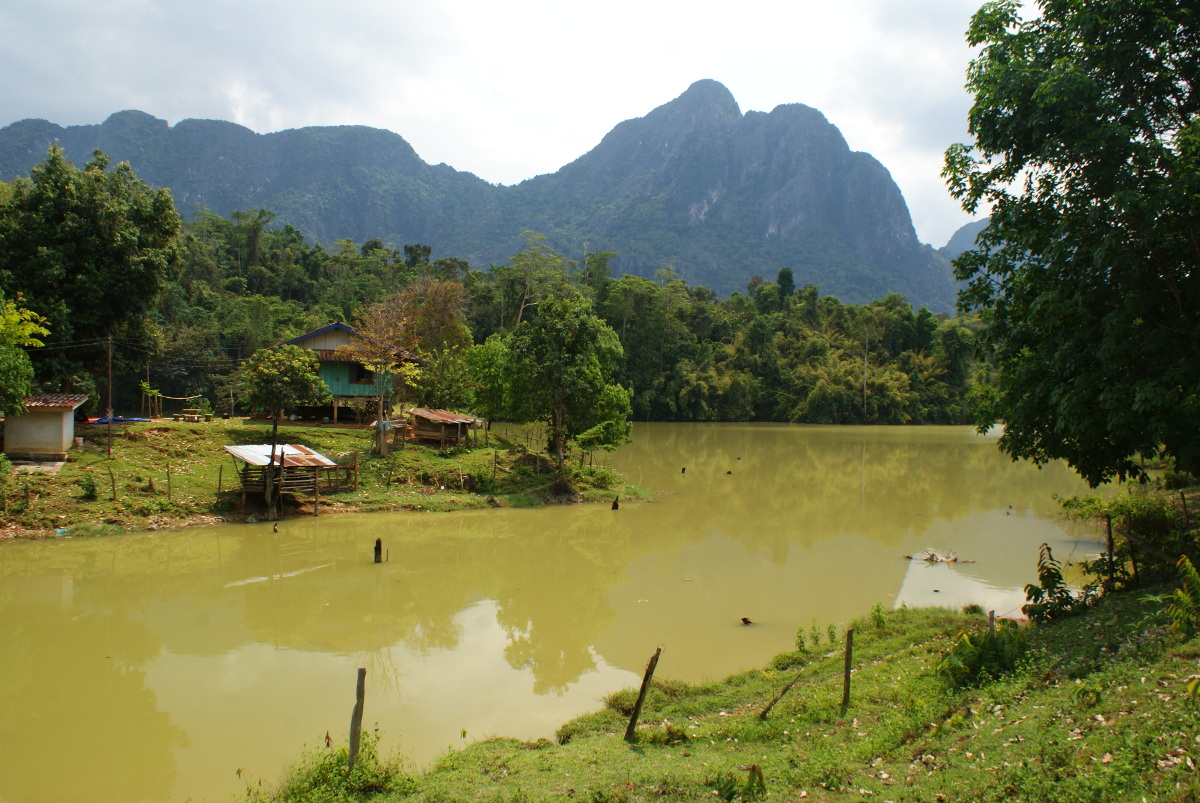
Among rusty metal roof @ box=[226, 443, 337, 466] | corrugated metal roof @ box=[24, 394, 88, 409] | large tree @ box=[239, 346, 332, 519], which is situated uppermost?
large tree @ box=[239, 346, 332, 519]

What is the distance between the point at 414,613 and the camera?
485 inches

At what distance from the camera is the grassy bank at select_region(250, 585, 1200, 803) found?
186 inches

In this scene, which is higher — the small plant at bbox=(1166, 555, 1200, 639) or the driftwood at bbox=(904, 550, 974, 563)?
the small plant at bbox=(1166, 555, 1200, 639)

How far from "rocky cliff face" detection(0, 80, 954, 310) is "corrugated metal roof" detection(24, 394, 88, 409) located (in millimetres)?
131394

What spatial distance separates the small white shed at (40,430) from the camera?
19.0 m

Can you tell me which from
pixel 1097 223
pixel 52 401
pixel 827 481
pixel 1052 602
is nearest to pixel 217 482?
pixel 52 401

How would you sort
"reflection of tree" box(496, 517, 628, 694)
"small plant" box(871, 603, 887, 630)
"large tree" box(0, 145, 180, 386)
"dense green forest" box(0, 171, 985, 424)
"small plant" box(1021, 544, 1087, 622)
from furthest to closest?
1. "dense green forest" box(0, 171, 985, 424)
2. "large tree" box(0, 145, 180, 386)
3. "small plant" box(871, 603, 887, 630)
4. "reflection of tree" box(496, 517, 628, 694)
5. "small plant" box(1021, 544, 1087, 622)

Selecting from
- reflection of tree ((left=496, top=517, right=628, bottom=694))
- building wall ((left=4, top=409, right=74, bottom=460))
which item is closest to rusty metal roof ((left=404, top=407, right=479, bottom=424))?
reflection of tree ((left=496, top=517, right=628, bottom=694))

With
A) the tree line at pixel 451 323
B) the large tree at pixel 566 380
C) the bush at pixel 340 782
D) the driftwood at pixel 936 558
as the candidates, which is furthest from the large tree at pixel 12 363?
the driftwood at pixel 936 558

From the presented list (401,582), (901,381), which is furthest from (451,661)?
(901,381)

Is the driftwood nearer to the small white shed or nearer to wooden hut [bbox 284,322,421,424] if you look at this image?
wooden hut [bbox 284,322,421,424]

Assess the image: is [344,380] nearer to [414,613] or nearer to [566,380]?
[566,380]

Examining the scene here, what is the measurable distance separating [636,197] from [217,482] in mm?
164212

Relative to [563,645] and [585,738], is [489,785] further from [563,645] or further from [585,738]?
[563,645]
